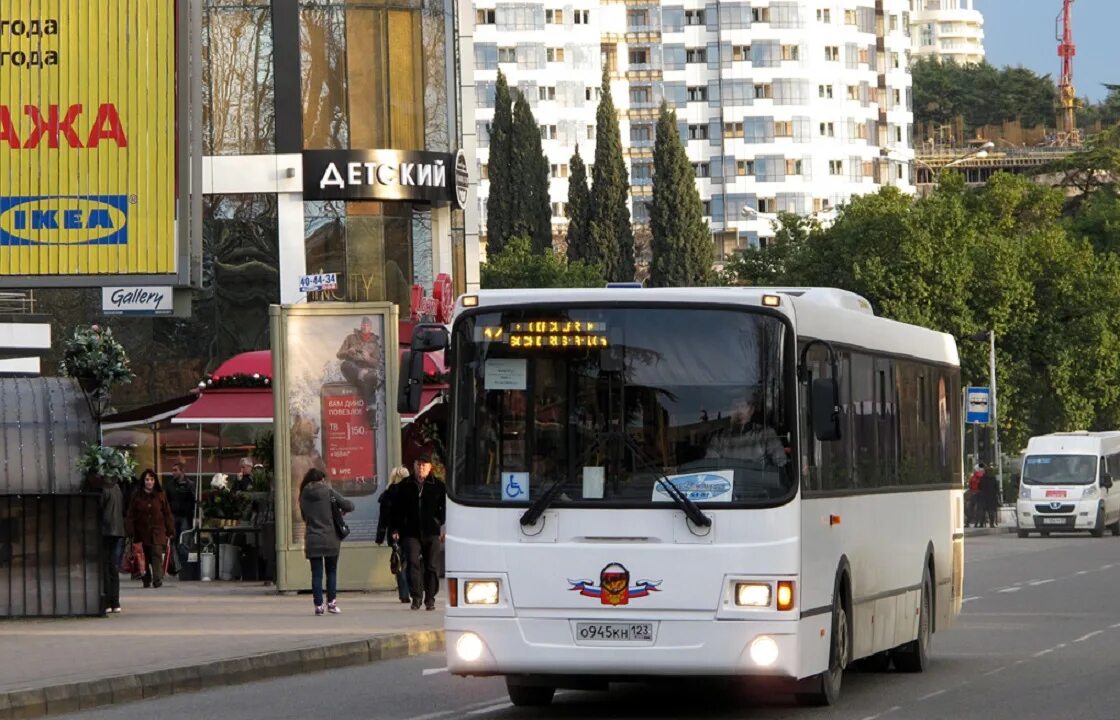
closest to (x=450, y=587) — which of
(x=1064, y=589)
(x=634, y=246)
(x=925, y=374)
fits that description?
(x=925, y=374)

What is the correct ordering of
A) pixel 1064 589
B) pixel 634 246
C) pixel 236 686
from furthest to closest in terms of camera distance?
pixel 634 246
pixel 1064 589
pixel 236 686

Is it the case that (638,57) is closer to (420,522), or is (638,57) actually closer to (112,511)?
(420,522)

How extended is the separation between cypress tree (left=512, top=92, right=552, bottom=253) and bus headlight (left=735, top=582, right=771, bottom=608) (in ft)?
335

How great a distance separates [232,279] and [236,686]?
104ft

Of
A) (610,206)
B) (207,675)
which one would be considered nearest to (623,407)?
(207,675)

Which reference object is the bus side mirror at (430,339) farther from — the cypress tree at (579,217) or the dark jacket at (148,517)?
the cypress tree at (579,217)

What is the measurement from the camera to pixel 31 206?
86.3 ft

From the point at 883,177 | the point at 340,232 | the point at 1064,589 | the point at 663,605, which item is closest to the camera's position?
the point at 663,605

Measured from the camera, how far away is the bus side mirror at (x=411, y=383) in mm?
14508

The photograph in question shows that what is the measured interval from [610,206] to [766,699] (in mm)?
103274

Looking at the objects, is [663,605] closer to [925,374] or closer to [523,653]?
[523,653]

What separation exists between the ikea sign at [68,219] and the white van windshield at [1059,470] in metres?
36.8

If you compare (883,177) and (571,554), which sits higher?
(883,177)

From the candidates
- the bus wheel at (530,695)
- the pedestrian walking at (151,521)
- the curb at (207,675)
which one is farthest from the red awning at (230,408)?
the bus wheel at (530,695)
